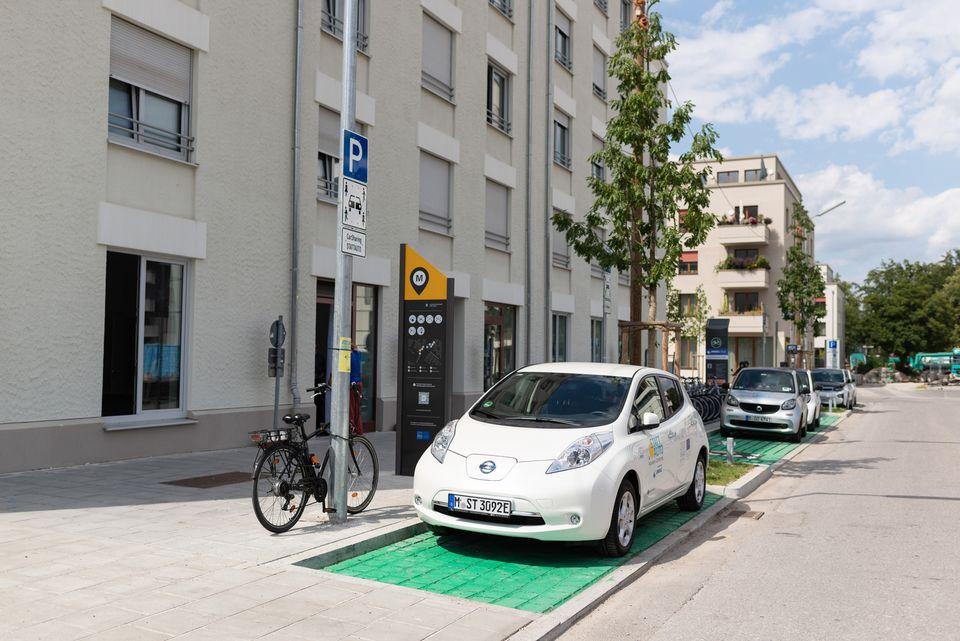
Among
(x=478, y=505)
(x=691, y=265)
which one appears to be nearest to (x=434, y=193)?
(x=478, y=505)

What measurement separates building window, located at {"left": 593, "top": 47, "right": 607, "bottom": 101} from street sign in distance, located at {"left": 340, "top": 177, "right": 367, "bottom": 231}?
65.1 ft

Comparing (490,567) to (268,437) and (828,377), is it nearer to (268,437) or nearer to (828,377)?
(268,437)

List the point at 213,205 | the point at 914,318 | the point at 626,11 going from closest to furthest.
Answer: the point at 213,205 → the point at 626,11 → the point at 914,318

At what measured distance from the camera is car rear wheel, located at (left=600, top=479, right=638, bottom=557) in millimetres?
6605

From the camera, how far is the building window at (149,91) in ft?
34.9

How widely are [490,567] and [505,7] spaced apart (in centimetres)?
1760

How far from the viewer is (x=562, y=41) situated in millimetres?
24109

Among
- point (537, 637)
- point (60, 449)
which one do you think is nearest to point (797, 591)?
point (537, 637)

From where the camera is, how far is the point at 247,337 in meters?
12.5

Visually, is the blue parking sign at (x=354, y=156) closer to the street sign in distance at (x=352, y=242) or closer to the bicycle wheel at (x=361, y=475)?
the street sign in distance at (x=352, y=242)

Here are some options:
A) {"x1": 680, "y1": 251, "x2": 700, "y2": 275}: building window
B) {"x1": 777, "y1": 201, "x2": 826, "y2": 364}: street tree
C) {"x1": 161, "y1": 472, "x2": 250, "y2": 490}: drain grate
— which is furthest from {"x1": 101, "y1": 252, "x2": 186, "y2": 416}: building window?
{"x1": 680, "y1": 251, "x2": 700, "y2": 275}: building window

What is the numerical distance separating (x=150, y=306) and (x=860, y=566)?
9.08 metres

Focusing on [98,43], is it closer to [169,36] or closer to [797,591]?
[169,36]

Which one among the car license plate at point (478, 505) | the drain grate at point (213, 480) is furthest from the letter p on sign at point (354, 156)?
the drain grate at point (213, 480)
